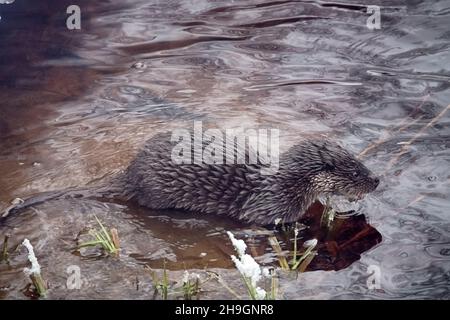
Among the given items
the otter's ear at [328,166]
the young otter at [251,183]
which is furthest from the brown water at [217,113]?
the otter's ear at [328,166]

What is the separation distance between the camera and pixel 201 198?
4.87m

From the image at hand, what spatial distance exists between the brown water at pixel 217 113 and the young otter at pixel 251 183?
11 centimetres

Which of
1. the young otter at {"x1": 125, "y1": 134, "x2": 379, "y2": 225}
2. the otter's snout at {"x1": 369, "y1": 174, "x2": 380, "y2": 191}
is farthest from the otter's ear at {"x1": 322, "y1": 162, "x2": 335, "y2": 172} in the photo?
the otter's snout at {"x1": 369, "y1": 174, "x2": 380, "y2": 191}

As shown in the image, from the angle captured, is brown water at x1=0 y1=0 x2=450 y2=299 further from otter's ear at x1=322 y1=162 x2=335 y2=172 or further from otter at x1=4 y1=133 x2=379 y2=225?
otter's ear at x1=322 y1=162 x2=335 y2=172

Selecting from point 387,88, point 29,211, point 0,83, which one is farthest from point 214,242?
point 0,83

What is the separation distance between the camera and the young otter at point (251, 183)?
4.80 meters

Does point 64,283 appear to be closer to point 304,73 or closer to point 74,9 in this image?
point 304,73

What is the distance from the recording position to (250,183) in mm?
4859

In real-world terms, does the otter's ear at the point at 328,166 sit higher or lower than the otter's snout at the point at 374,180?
higher

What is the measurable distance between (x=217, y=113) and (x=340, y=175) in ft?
5.29

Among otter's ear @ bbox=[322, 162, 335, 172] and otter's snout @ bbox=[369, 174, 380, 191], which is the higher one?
otter's ear @ bbox=[322, 162, 335, 172]

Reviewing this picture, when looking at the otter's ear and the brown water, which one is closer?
the brown water

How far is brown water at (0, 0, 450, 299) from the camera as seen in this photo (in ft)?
14.0

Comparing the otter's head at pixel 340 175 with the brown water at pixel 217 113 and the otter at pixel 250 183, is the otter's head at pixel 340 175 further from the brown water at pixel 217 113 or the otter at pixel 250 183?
the brown water at pixel 217 113
